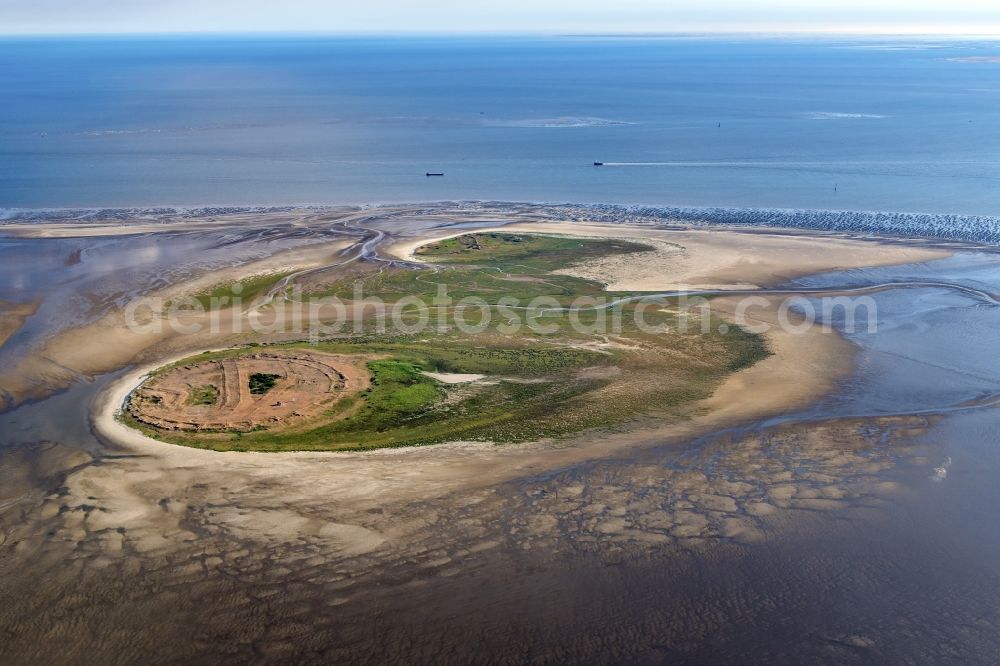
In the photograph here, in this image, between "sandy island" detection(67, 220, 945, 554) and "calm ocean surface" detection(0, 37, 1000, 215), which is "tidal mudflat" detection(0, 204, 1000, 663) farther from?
"calm ocean surface" detection(0, 37, 1000, 215)

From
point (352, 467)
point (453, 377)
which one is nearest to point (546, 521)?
point (352, 467)

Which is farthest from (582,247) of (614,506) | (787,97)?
(787,97)

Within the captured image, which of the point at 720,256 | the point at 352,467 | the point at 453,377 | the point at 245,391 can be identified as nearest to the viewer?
the point at 352,467

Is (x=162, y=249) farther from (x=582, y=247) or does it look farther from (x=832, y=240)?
(x=832, y=240)

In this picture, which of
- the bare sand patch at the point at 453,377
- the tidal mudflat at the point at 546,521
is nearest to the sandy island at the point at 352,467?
the tidal mudflat at the point at 546,521

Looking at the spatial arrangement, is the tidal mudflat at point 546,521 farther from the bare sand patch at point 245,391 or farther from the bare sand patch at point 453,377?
the bare sand patch at point 245,391

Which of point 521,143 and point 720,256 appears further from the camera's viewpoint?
point 521,143

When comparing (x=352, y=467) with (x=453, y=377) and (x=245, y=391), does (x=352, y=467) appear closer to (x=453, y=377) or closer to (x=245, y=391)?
(x=245, y=391)
